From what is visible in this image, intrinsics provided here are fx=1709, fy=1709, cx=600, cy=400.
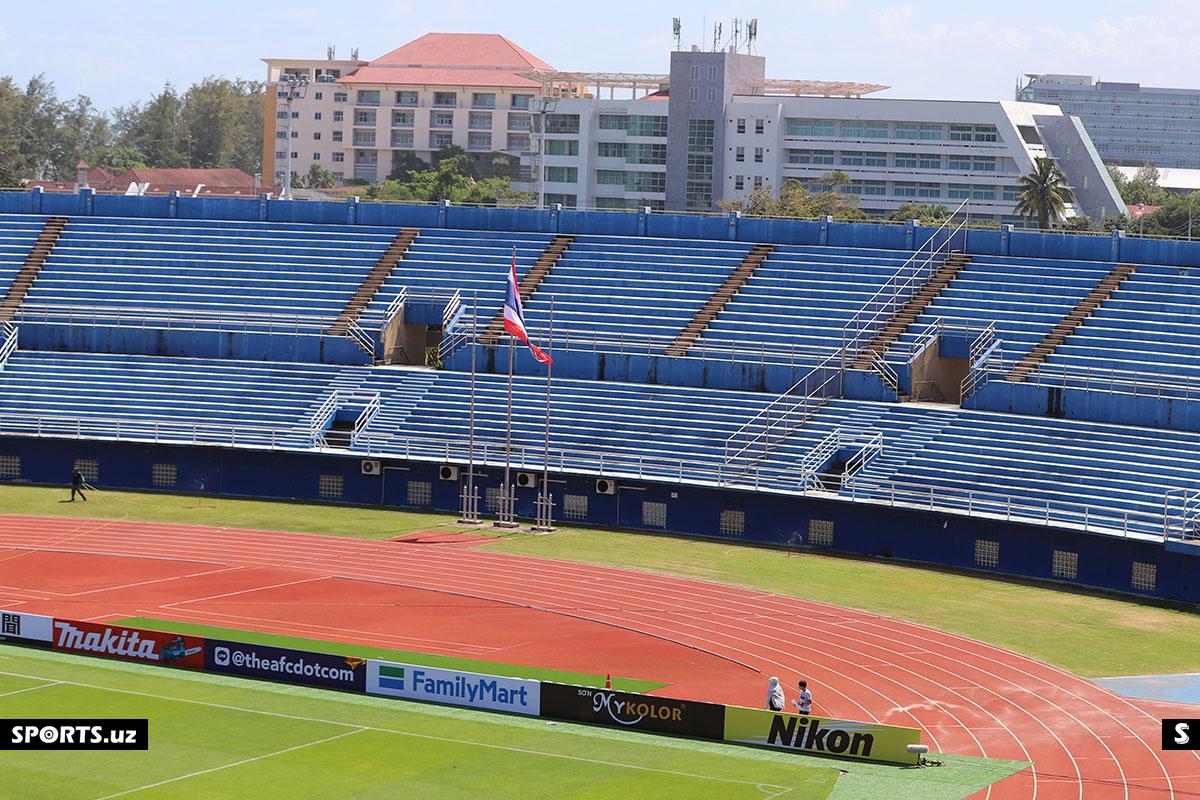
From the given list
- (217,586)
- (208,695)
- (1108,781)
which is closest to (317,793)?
(208,695)

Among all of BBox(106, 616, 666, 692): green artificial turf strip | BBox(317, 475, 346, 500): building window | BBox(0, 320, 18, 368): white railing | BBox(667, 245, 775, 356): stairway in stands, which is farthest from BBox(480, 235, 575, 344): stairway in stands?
BBox(106, 616, 666, 692): green artificial turf strip

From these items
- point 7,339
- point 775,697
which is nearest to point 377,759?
point 775,697

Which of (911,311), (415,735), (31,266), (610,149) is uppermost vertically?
(610,149)

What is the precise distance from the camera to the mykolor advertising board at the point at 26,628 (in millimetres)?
36156

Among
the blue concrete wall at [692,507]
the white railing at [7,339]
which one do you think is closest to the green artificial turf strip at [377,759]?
the blue concrete wall at [692,507]

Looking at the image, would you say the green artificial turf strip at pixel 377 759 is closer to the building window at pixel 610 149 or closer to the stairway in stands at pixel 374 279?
the stairway in stands at pixel 374 279

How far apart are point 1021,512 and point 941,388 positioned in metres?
11.8

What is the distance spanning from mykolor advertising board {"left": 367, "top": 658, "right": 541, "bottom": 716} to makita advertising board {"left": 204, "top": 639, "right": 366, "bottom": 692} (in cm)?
46

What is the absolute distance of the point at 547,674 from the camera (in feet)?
114

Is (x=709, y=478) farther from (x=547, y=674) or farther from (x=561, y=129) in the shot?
(x=561, y=129)

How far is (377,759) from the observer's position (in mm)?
29000

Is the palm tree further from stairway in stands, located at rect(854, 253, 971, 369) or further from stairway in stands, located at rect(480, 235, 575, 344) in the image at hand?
stairway in stands, located at rect(480, 235, 575, 344)

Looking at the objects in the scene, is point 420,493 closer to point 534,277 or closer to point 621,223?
point 534,277

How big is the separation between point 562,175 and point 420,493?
89780 millimetres
